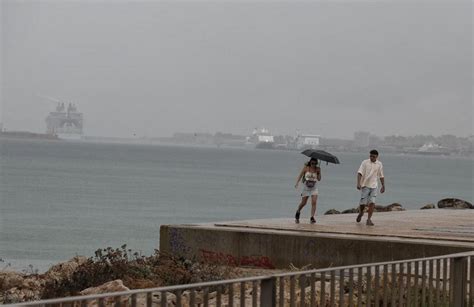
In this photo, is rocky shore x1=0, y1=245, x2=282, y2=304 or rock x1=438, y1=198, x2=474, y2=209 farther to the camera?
rock x1=438, y1=198, x2=474, y2=209

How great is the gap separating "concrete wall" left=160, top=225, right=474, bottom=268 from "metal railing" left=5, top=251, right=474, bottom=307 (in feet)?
20.3

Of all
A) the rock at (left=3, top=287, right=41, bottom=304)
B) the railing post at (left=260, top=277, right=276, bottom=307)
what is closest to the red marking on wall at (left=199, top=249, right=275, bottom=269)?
the rock at (left=3, top=287, right=41, bottom=304)

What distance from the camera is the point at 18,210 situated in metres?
84.2

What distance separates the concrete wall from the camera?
18.9 metres

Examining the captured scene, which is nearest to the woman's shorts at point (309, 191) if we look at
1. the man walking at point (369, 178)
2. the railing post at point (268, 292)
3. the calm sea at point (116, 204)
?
the man walking at point (369, 178)

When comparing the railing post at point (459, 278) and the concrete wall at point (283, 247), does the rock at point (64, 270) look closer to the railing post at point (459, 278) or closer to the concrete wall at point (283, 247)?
the concrete wall at point (283, 247)

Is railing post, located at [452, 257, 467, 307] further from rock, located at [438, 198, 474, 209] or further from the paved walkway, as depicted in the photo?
rock, located at [438, 198, 474, 209]

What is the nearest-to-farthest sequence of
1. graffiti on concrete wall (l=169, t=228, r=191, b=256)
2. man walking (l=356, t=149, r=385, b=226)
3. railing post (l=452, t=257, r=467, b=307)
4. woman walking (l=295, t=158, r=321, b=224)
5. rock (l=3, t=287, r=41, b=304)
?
1. railing post (l=452, t=257, r=467, b=307)
2. rock (l=3, t=287, r=41, b=304)
3. graffiti on concrete wall (l=169, t=228, r=191, b=256)
4. woman walking (l=295, t=158, r=321, b=224)
5. man walking (l=356, t=149, r=385, b=226)

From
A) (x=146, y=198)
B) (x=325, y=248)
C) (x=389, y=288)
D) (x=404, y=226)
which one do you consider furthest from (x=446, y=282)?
(x=146, y=198)

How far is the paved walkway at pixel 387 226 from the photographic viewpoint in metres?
21.0

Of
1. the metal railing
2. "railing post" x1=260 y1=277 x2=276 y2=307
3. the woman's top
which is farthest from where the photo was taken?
the woman's top

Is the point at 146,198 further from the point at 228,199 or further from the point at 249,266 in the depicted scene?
the point at 249,266

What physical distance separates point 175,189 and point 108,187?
21.6ft

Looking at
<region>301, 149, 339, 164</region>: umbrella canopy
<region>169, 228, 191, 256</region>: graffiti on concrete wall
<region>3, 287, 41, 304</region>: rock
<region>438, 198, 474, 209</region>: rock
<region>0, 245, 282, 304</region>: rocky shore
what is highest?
<region>301, 149, 339, 164</region>: umbrella canopy
